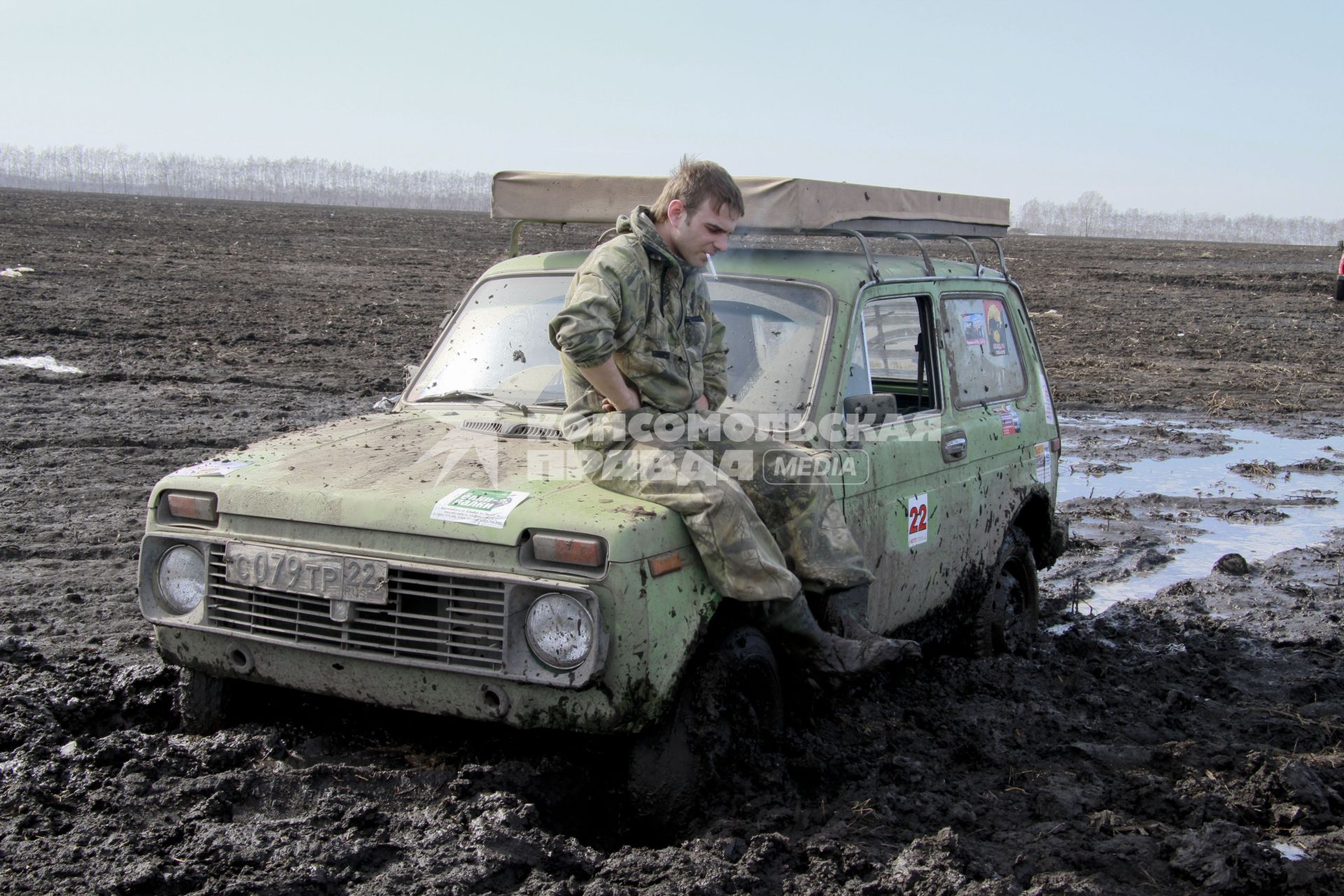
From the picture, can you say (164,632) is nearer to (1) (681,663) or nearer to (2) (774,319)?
(1) (681,663)

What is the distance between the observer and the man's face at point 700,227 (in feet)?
12.6

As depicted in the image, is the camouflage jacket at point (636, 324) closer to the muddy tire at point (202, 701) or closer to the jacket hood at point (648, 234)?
the jacket hood at point (648, 234)

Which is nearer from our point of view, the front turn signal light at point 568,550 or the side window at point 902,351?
the front turn signal light at point 568,550

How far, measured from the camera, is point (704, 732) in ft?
12.1

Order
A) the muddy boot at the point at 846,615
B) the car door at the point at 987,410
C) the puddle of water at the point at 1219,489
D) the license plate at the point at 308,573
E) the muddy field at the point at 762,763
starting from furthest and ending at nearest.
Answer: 1. the puddle of water at the point at 1219,489
2. the car door at the point at 987,410
3. the muddy boot at the point at 846,615
4. the license plate at the point at 308,573
5. the muddy field at the point at 762,763

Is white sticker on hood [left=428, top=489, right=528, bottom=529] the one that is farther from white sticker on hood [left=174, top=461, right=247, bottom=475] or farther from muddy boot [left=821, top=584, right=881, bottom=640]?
muddy boot [left=821, top=584, right=881, bottom=640]

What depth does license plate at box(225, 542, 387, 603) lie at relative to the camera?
3514mm

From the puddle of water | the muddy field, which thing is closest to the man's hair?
the muddy field

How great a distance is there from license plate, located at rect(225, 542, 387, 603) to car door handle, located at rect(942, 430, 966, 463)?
2.44m

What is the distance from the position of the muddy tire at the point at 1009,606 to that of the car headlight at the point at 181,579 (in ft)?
10.9

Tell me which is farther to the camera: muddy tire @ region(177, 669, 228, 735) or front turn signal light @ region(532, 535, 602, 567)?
muddy tire @ region(177, 669, 228, 735)

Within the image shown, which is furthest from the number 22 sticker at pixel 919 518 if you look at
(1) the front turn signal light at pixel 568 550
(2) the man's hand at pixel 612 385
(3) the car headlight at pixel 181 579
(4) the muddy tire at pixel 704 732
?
(3) the car headlight at pixel 181 579

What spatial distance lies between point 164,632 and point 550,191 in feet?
7.32

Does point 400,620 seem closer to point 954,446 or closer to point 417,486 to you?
point 417,486
